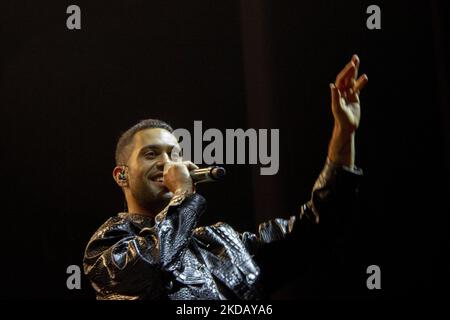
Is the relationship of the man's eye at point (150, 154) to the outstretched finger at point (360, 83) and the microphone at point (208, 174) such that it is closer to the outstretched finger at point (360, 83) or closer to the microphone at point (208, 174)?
the microphone at point (208, 174)

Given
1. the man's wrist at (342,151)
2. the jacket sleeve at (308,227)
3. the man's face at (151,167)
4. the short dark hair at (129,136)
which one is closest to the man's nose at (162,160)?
the man's face at (151,167)

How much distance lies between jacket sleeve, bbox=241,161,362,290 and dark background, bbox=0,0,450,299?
536 mm

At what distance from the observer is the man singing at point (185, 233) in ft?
6.34

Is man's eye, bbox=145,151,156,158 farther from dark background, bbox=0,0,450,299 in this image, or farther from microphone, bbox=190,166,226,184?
dark background, bbox=0,0,450,299

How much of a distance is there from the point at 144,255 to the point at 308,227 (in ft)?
1.55

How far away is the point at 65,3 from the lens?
2713mm

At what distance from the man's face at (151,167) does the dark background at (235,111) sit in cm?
48

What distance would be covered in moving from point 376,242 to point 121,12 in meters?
1.23

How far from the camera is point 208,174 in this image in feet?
6.64

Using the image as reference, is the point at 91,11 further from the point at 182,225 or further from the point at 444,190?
the point at 444,190

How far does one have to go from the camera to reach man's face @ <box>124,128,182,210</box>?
2.22 m

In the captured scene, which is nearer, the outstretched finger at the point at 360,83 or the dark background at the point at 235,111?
the outstretched finger at the point at 360,83

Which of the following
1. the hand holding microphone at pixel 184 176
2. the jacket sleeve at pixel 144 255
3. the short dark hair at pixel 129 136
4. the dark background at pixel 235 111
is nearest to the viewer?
the jacket sleeve at pixel 144 255
